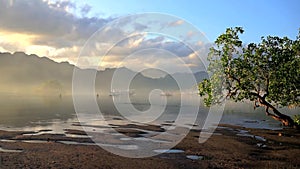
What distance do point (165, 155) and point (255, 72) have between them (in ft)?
71.1

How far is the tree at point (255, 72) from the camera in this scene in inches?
1622

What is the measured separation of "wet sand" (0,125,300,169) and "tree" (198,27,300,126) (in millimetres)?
8494

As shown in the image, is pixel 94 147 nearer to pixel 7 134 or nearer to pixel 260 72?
pixel 7 134

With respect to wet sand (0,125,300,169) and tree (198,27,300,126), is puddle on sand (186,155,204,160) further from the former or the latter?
tree (198,27,300,126)

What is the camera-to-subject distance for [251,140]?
123 feet

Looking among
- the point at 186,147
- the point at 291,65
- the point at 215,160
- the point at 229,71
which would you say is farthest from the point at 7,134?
the point at 291,65

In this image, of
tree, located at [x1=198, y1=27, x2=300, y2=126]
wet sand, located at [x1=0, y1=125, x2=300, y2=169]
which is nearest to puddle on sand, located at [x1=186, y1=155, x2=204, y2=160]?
wet sand, located at [x1=0, y1=125, x2=300, y2=169]

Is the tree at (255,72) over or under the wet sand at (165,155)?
over

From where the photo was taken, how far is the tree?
41209 mm

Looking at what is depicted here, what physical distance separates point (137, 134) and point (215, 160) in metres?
16.6

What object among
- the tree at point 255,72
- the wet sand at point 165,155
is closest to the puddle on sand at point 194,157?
the wet sand at point 165,155

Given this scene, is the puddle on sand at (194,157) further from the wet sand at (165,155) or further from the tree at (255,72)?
the tree at (255,72)

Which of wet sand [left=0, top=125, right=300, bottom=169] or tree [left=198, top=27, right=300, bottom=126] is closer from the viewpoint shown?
wet sand [left=0, top=125, right=300, bottom=169]

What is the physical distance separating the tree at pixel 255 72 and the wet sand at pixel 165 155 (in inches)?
334
